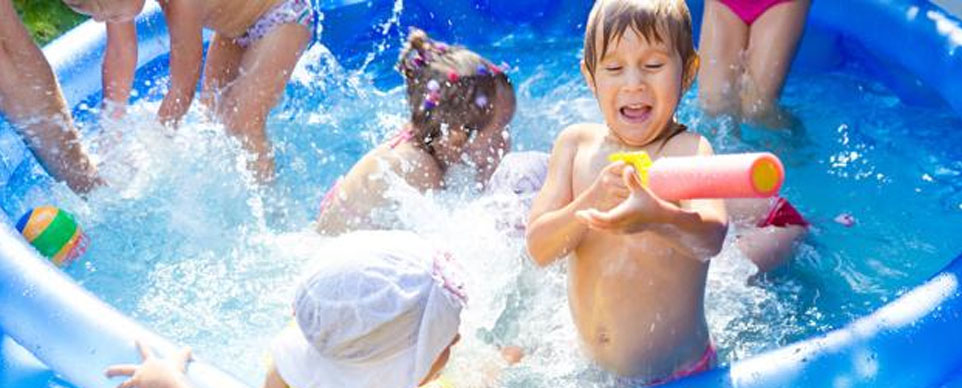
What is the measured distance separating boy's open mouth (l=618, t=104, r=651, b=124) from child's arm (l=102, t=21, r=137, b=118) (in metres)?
1.94

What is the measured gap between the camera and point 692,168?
171 cm

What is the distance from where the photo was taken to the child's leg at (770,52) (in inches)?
135

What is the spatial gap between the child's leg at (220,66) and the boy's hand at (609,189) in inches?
73.6

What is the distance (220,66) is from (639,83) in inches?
71.9

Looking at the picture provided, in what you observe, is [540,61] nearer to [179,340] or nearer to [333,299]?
[179,340]

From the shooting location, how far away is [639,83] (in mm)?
2182

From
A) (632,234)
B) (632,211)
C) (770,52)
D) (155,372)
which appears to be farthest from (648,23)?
(770,52)

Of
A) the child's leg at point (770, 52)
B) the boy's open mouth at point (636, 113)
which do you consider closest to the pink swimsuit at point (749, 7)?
the child's leg at point (770, 52)

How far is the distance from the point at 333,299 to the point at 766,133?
6.99ft

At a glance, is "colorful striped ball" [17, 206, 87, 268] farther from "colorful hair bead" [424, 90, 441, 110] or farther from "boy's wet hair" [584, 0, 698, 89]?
"boy's wet hair" [584, 0, 698, 89]

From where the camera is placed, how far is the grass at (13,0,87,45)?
504 cm

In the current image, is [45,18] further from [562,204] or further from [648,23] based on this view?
[648,23]

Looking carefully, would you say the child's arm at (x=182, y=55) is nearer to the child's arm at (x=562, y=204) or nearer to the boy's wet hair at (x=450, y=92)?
the boy's wet hair at (x=450, y=92)

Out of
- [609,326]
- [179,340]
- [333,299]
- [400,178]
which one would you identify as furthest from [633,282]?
[179,340]
